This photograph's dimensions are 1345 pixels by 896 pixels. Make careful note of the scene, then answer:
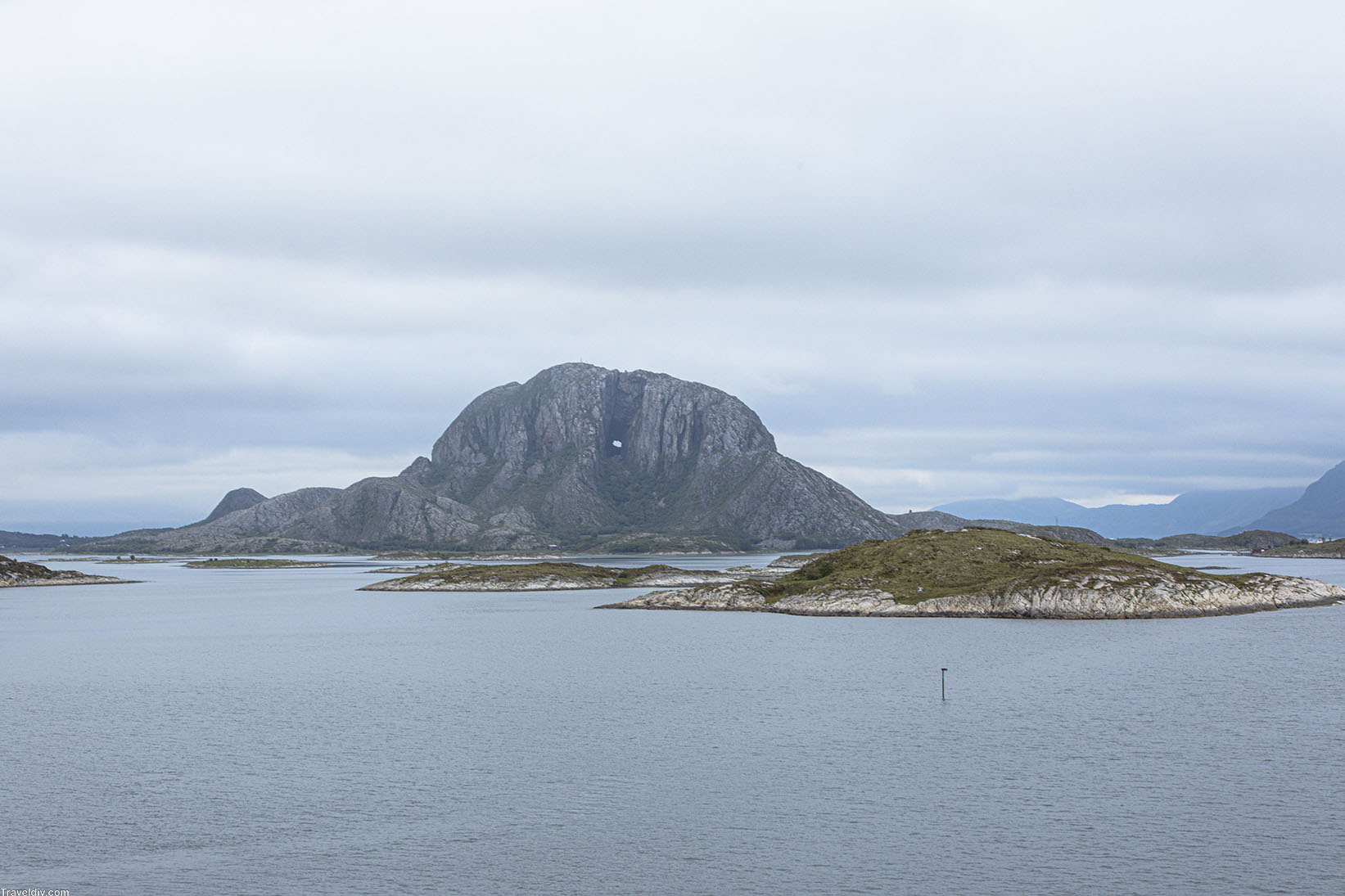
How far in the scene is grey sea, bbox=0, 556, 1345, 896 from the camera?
34.1 metres

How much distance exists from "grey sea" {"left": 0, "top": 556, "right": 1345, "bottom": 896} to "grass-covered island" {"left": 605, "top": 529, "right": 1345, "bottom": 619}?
28785 millimetres

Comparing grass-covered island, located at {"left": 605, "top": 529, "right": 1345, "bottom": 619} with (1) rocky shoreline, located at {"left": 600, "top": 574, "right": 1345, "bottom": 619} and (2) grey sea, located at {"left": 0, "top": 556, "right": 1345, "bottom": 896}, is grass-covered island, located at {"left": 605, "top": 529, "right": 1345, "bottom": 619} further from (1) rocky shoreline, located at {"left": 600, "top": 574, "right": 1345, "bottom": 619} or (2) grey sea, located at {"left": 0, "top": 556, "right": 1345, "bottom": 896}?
(2) grey sea, located at {"left": 0, "top": 556, "right": 1345, "bottom": 896}

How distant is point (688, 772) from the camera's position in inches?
1891

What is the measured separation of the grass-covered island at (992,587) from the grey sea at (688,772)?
2878 cm

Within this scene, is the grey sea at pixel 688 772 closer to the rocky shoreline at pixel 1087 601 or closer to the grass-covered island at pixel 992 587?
the rocky shoreline at pixel 1087 601

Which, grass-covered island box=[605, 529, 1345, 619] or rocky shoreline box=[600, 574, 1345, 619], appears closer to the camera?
rocky shoreline box=[600, 574, 1345, 619]

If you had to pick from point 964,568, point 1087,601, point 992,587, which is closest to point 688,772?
point 1087,601

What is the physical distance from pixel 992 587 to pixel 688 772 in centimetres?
9455

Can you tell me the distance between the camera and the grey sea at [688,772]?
34.1m

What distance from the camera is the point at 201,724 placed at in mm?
61344

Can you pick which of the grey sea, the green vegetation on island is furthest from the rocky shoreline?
the grey sea

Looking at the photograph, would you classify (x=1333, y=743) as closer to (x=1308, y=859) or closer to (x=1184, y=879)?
(x=1308, y=859)

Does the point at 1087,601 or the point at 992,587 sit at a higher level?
the point at 992,587

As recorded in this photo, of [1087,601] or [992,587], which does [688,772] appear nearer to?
[1087,601]
